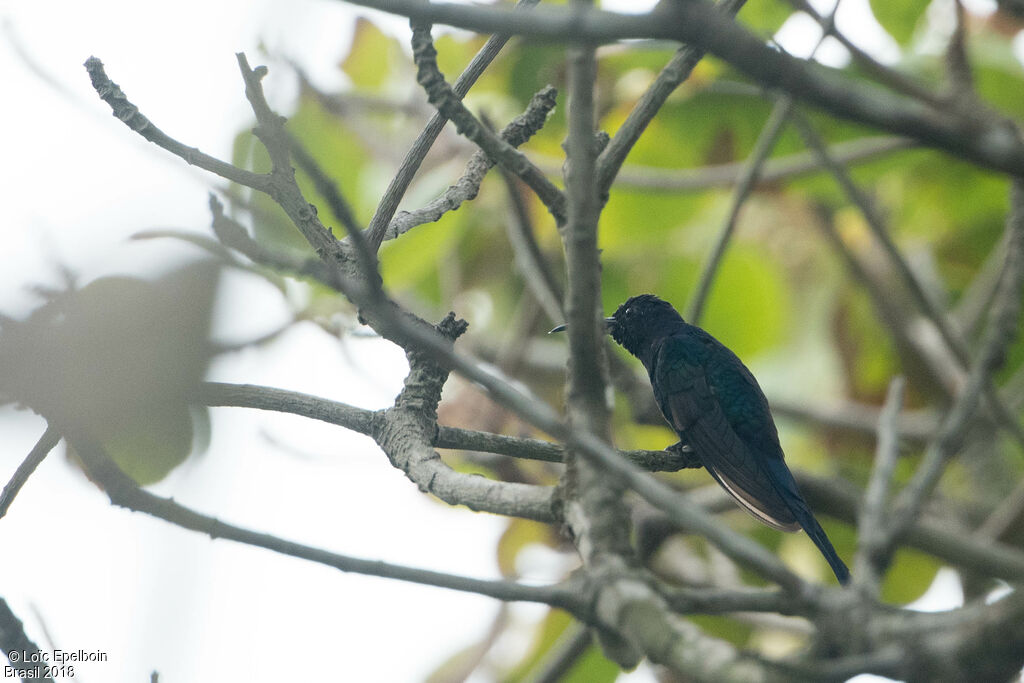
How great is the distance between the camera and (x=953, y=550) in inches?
161

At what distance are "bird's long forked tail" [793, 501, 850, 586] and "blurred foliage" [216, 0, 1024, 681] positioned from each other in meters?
1.93

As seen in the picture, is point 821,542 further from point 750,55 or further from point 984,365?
point 750,55

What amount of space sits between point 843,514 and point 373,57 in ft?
17.1

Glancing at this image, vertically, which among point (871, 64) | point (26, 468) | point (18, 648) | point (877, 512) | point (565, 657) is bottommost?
point (18, 648)

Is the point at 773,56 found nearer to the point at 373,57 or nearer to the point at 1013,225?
the point at 1013,225

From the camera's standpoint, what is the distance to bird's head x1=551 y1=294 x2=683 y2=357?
5223 millimetres

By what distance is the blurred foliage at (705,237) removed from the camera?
6.16 m

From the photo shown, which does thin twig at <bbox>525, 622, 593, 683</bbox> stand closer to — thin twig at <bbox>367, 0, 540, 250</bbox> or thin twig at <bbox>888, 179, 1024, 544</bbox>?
thin twig at <bbox>888, 179, 1024, 544</bbox>

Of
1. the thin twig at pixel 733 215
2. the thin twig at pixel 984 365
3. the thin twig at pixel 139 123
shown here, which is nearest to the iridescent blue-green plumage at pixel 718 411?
the thin twig at pixel 733 215

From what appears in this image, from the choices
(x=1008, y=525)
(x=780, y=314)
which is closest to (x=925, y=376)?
(x=780, y=314)

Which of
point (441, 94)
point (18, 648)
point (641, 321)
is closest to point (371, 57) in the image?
point (641, 321)

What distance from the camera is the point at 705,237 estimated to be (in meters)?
7.70

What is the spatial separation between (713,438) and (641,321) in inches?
48.2

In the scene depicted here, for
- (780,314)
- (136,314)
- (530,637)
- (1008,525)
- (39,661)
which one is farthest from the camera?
(780,314)
